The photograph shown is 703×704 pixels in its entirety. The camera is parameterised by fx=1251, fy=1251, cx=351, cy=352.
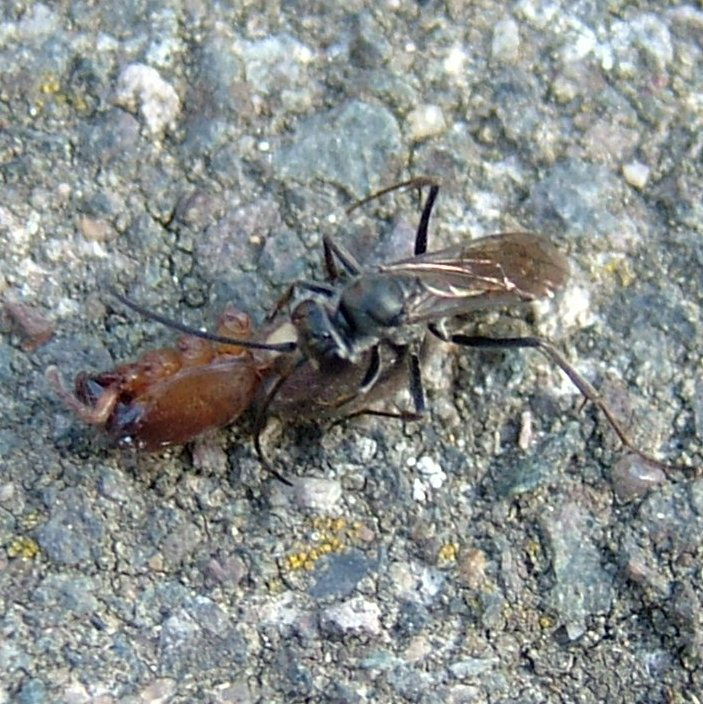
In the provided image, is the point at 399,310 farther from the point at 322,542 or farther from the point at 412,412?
the point at 322,542

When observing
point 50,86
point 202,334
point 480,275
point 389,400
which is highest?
point 50,86

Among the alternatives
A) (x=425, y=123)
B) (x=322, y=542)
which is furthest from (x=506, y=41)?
(x=322, y=542)

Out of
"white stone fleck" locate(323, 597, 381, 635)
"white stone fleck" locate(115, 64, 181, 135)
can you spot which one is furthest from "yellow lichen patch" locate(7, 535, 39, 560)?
"white stone fleck" locate(115, 64, 181, 135)

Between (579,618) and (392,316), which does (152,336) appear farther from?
(579,618)

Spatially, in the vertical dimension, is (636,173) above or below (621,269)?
above

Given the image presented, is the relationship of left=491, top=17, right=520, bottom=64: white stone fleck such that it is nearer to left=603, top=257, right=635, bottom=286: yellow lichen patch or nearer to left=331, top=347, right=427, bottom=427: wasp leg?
left=603, top=257, right=635, bottom=286: yellow lichen patch

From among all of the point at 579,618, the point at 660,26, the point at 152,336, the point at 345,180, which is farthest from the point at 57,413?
the point at 660,26
